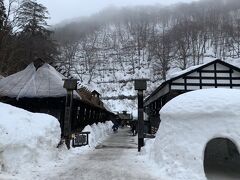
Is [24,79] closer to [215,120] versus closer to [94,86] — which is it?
[215,120]

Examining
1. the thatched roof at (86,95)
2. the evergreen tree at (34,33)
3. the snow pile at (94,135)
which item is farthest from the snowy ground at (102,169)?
the evergreen tree at (34,33)

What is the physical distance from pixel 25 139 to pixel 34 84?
8217mm

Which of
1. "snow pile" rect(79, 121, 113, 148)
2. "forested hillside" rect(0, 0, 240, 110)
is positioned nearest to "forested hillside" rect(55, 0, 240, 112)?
"forested hillside" rect(0, 0, 240, 110)

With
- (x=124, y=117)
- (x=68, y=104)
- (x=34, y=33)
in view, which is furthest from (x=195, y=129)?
(x=124, y=117)

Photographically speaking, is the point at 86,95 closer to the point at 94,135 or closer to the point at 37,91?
the point at 94,135

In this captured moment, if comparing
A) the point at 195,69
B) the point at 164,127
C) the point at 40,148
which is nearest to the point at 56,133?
the point at 40,148

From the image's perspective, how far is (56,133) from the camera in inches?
464

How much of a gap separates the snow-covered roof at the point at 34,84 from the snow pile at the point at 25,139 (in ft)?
16.1

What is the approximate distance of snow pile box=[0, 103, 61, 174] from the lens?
8688 millimetres

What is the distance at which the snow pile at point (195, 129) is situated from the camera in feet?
29.1

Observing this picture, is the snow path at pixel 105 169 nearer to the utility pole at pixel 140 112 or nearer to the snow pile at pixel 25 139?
the snow pile at pixel 25 139

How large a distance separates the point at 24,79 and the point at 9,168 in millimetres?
9855

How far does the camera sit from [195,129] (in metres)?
9.41

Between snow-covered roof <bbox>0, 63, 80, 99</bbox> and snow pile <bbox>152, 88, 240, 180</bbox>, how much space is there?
7445mm
